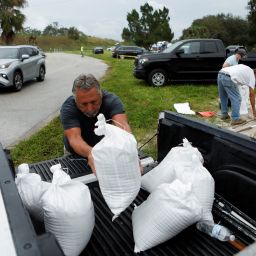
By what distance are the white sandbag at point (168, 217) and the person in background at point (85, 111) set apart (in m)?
0.91

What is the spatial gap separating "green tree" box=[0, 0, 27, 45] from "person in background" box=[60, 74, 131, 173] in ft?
146

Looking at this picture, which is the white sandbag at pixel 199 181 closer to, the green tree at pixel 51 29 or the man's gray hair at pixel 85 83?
the man's gray hair at pixel 85 83

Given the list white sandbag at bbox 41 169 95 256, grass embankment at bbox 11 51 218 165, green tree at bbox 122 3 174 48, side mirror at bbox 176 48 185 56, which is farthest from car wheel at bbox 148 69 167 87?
green tree at bbox 122 3 174 48

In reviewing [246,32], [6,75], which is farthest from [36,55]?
[246,32]

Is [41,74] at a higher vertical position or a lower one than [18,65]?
lower

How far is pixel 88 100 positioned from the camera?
2.90 metres

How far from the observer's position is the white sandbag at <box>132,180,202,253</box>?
1975mm

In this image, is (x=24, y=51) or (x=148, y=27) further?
(x=148, y=27)

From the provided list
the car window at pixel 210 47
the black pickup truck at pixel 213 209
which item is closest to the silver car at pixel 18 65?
the car window at pixel 210 47

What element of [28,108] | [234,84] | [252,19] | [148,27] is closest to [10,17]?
[148,27]

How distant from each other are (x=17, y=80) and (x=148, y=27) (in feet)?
198

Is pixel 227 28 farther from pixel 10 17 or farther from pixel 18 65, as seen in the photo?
pixel 18 65

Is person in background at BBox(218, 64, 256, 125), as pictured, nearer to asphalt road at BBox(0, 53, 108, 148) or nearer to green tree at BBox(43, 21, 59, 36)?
asphalt road at BBox(0, 53, 108, 148)

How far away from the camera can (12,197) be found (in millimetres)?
1474
